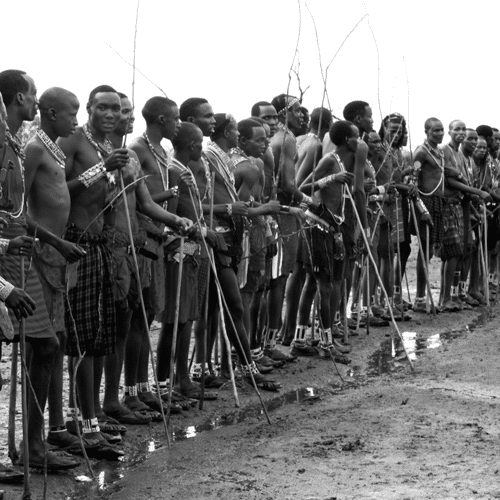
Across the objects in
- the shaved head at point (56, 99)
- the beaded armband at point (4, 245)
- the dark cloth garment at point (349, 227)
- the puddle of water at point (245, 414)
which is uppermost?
the shaved head at point (56, 99)

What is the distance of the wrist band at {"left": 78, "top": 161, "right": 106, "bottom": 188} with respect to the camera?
265 inches

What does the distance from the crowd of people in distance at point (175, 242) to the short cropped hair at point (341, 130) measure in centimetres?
2

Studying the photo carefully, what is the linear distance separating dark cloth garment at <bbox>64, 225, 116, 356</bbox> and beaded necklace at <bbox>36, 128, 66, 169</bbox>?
57 centimetres

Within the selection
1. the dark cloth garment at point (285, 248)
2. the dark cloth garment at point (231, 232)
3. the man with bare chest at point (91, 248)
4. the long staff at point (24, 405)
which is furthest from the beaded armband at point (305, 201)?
the long staff at point (24, 405)

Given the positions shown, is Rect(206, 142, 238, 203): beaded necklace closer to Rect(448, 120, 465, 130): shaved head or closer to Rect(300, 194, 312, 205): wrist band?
Rect(300, 194, 312, 205): wrist band

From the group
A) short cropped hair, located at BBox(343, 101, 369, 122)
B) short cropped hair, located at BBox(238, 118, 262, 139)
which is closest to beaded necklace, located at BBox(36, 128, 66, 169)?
short cropped hair, located at BBox(238, 118, 262, 139)

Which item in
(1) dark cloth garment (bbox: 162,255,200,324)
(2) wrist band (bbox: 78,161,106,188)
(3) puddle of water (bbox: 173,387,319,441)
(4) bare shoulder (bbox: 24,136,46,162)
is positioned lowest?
(3) puddle of water (bbox: 173,387,319,441)

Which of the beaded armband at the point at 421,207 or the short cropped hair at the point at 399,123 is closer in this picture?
the beaded armband at the point at 421,207

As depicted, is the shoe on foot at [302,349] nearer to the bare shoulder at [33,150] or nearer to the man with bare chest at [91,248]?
the man with bare chest at [91,248]

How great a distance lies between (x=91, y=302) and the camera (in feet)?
22.8

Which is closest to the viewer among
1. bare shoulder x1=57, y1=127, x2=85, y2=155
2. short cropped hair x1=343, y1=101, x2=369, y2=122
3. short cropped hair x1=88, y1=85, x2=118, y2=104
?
bare shoulder x1=57, y1=127, x2=85, y2=155

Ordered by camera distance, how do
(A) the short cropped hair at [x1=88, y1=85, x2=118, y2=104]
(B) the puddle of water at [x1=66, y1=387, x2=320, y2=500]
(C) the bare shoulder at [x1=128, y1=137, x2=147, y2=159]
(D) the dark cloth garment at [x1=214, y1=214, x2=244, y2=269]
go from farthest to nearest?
(D) the dark cloth garment at [x1=214, y1=214, x2=244, y2=269] → (C) the bare shoulder at [x1=128, y1=137, x2=147, y2=159] → (A) the short cropped hair at [x1=88, y1=85, x2=118, y2=104] → (B) the puddle of water at [x1=66, y1=387, x2=320, y2=500]

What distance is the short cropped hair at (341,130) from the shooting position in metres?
10.5

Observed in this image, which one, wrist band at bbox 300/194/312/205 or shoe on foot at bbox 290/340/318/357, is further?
shoe on foot at bbox 290/340/318/357
